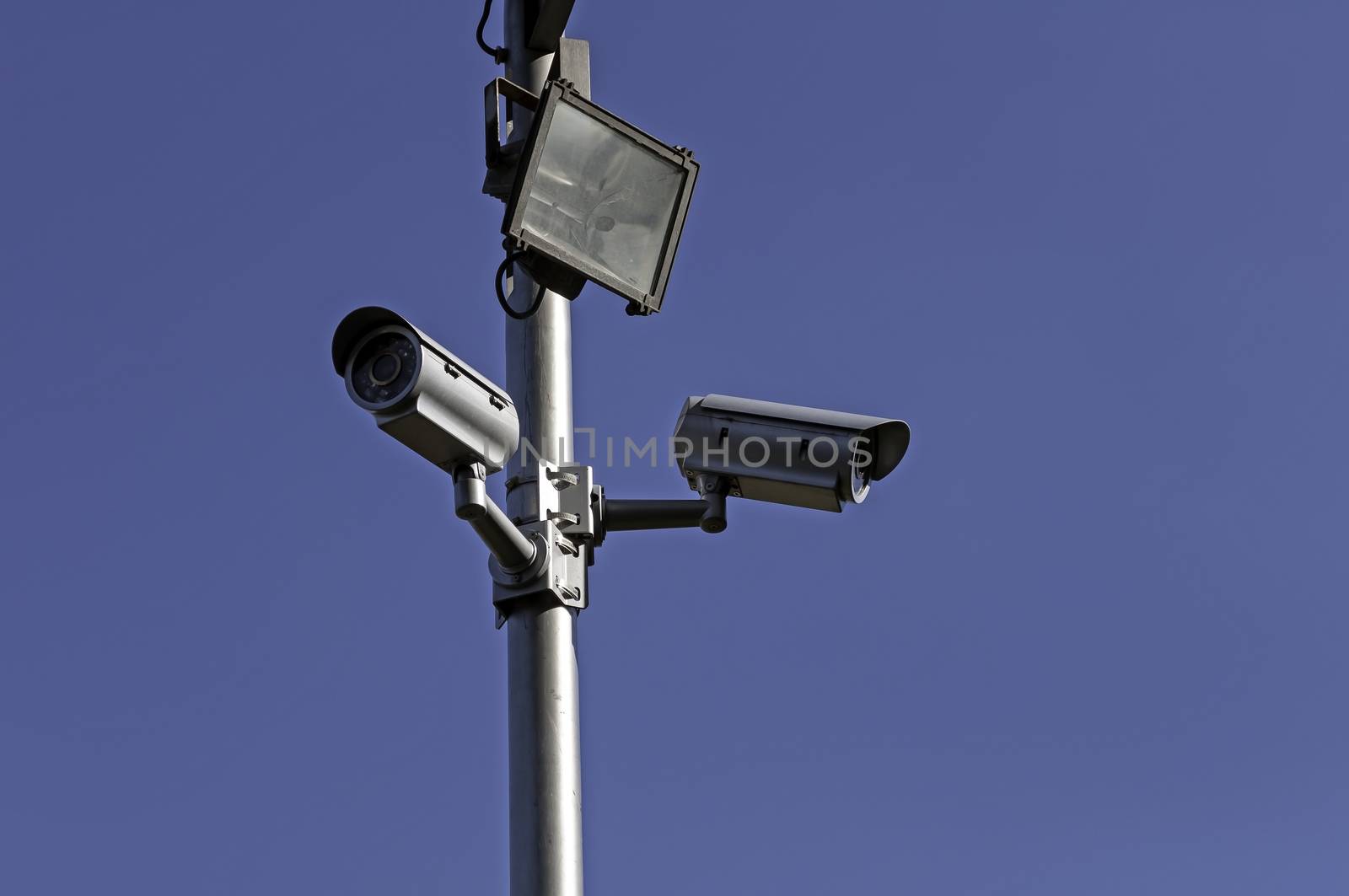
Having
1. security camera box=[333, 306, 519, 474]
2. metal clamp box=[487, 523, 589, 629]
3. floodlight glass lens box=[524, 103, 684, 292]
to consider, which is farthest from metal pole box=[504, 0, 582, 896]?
security camera box=[333, 306, 519, 474]

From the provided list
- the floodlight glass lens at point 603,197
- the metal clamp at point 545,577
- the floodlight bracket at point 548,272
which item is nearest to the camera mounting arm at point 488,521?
the metal clamp at point 545,577

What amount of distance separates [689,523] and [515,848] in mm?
1096

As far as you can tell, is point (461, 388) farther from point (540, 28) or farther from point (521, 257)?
point (540, 28)

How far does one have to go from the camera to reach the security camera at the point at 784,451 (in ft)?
18.2

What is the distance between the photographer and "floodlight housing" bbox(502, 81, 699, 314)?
16.8 ft

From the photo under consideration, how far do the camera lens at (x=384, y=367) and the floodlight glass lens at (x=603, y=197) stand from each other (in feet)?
1.85

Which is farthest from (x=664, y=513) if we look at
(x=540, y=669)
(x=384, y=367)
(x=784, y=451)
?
(x=384, y=367)

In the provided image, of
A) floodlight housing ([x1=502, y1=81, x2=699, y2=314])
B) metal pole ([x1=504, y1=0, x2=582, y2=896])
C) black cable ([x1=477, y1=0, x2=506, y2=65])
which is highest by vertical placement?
black cable ([x1=477, y1=0, x2=506, y2=65])

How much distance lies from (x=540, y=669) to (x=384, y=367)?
3.05 ft

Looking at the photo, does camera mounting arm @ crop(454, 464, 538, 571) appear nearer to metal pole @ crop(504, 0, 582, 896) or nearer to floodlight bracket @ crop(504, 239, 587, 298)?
metal pole @ crop(504, 0, 582, 896)

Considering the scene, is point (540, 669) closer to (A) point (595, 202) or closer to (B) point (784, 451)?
(B) point (784, 451)

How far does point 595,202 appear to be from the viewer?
5.28 metres

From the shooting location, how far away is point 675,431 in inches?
225

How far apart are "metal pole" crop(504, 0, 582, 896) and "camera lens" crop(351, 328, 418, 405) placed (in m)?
0.74
